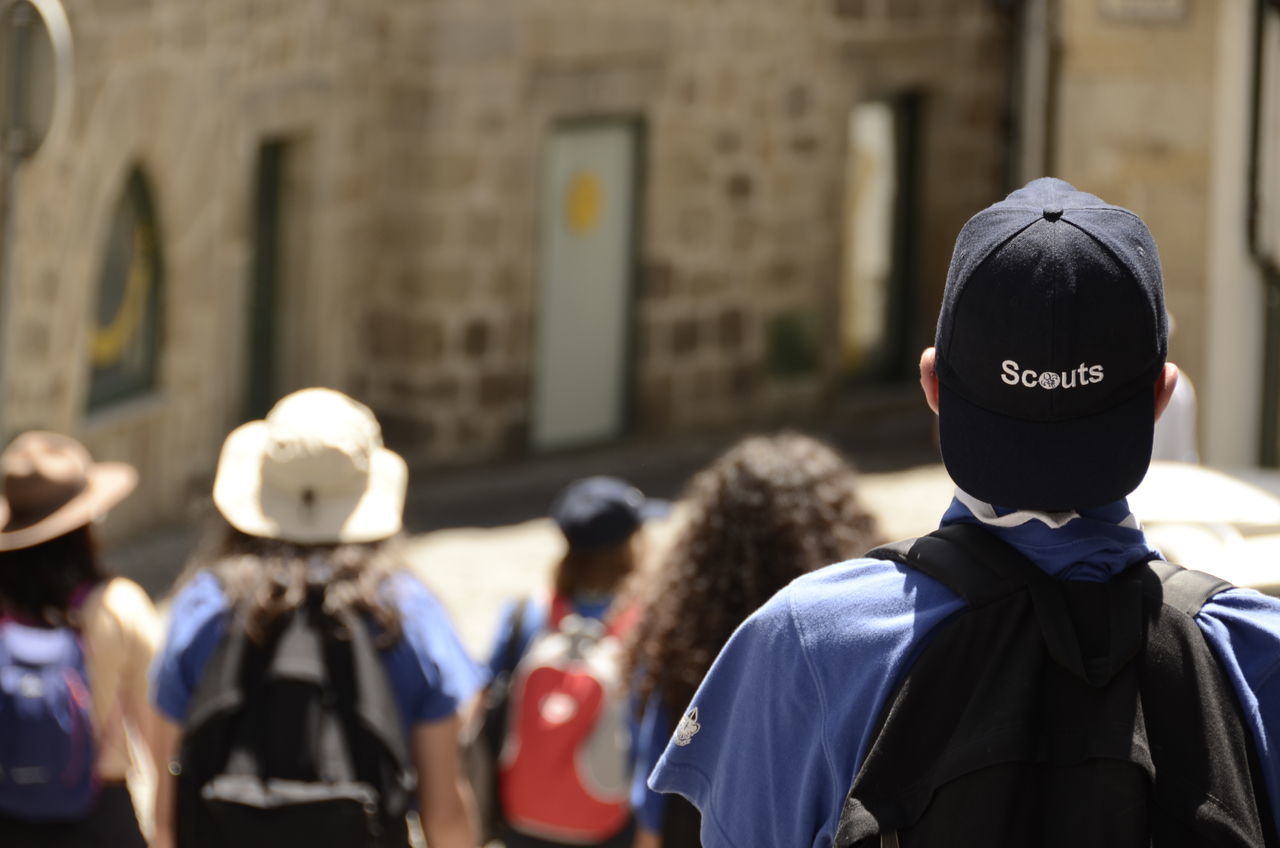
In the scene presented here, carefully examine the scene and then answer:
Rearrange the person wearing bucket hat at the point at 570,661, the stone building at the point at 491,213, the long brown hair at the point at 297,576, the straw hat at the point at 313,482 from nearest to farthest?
the long brown hair at the point at 297,576 < the straw hat at the point at 313,482 < the person wearing bucket hat at the point at 570,661 < the stone building at the point at 491,213

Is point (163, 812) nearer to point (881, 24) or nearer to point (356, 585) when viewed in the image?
point (356, 585)

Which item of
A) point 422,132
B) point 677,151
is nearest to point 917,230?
point 677,151

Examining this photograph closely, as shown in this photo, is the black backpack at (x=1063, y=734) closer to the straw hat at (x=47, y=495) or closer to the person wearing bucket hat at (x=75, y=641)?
the person wearing bucket hat at (x=75, y=641)

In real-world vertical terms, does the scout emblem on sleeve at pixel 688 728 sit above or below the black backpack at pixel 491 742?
above

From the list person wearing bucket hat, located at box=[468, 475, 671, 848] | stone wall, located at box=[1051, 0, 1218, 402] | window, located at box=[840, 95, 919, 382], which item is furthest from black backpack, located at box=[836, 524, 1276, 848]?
window, located at box=[840, 95, 919, 382]

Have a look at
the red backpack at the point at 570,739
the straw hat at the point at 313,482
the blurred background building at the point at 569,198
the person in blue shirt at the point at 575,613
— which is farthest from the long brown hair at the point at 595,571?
the blurred background building at the point at 569,198

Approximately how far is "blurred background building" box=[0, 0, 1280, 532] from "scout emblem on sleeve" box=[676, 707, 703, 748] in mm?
3818

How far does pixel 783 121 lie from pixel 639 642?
32.8 ft

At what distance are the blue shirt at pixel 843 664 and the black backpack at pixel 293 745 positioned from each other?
1.44m

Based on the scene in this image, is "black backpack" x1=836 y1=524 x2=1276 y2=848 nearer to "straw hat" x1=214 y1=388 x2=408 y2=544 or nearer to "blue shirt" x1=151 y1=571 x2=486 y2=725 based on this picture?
"blue shirt" x1=151 y1=571 x2=486 y2=725

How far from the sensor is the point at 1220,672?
1786 mm

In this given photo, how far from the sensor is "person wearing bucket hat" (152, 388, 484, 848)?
11.1ft

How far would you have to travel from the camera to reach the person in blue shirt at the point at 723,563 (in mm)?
3451

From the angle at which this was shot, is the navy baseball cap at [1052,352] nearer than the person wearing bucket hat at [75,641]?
Yes
